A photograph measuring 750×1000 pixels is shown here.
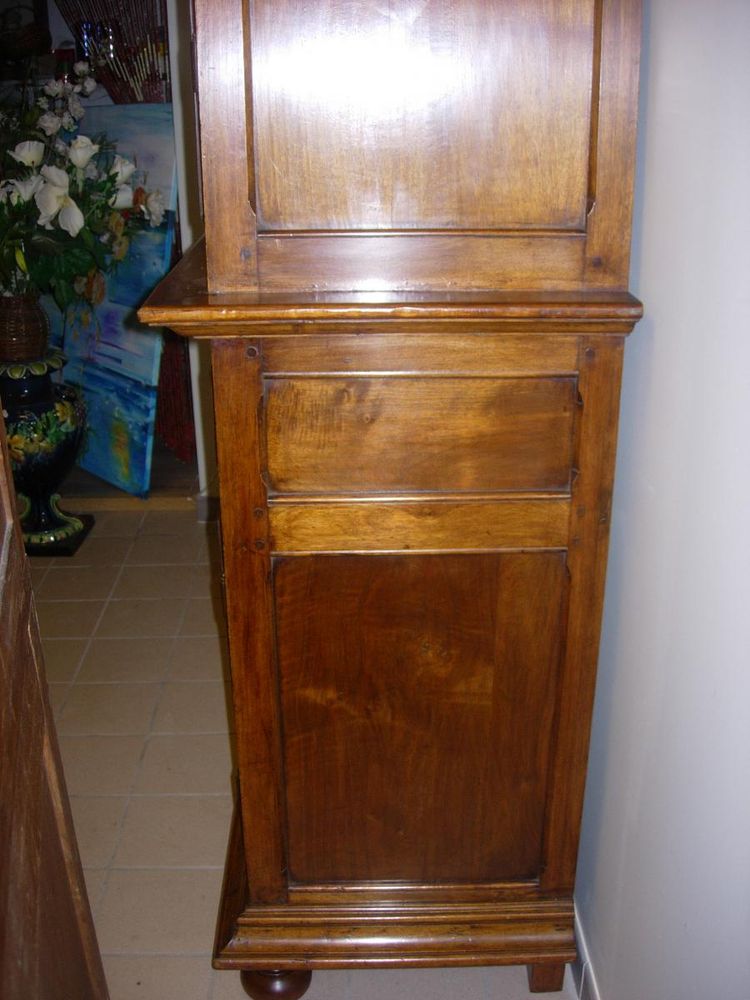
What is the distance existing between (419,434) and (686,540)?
0.36 meters

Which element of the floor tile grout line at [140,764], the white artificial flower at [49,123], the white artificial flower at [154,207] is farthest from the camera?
the white artificial flower at [154,207]

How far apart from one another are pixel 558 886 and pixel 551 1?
1271 mm

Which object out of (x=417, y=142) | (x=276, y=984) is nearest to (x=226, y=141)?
(x=417, y=142)

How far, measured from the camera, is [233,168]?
1.20 meters

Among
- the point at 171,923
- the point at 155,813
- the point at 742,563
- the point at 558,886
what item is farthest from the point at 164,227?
the point at 742,563

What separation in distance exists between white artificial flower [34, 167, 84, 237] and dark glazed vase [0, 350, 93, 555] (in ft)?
1.51

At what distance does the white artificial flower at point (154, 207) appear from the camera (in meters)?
3.20

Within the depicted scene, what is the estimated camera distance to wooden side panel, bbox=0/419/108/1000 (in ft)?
2.84

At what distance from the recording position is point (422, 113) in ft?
3.93

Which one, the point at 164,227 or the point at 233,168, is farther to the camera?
the point at 164,227

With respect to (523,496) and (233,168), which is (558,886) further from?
(233,168)

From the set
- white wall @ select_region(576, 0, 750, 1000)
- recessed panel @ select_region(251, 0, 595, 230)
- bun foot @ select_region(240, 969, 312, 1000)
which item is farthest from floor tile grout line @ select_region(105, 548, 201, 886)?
recessed panel @ select_region(251, 0, 595, 230)

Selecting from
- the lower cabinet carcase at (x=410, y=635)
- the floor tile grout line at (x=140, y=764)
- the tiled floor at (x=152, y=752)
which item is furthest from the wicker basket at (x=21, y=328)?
the lower cabinet carcase at (x=410, y=635)

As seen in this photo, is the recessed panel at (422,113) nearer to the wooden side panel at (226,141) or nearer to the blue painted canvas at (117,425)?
the wooden side panel at (226,141)
